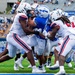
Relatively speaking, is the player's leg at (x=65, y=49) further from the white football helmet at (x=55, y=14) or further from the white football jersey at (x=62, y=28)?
the white football helmet at (x=55, y=14)

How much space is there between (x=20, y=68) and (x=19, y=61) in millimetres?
410

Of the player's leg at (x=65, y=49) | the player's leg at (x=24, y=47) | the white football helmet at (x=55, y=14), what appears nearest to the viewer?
the player's leg at (x=65, y=49)

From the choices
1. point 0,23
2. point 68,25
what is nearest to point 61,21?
point 68,25

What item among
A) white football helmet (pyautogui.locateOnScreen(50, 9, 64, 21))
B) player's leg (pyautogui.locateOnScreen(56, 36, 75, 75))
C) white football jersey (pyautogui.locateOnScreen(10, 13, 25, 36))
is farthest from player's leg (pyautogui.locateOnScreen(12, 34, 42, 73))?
white football helmet (pyautogui.locateOnScreen(50, 9, 64, 21))

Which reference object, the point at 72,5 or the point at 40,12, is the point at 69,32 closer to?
the point at 40,12

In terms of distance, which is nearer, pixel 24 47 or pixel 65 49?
pixel 65 49

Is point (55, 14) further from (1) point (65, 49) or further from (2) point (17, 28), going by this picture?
(1) point (65, 49)

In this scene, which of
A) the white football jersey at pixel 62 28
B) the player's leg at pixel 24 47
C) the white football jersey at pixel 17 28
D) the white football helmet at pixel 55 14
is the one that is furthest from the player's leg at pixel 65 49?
the white football jersey at pixel 17 28

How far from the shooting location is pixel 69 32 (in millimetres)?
9391

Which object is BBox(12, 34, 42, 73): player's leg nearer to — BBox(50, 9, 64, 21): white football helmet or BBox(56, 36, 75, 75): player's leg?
BBox(56, 36, 75, 75): player's leg

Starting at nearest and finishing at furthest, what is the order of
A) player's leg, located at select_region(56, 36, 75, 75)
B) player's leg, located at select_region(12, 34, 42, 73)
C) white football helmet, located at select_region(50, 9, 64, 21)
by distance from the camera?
player's leg, located at select_region(56, 36, 75, 75) → player's leg, located at select_region(12, 34, 42, 73) → white football helmet, located at select_region(50, 9, 64, 21)

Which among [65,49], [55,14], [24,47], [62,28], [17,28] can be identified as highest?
[55,14]

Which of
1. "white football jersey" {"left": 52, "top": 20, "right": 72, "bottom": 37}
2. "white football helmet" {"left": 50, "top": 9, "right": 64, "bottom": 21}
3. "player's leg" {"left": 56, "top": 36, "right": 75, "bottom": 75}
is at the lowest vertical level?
"player's leg" {"left": 56, "top": 36, "right": 75, "bottom": 75}

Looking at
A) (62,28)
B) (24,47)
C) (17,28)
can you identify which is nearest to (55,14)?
(62,28)
